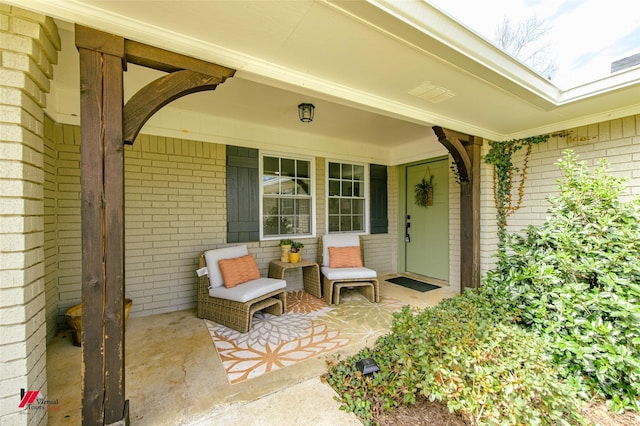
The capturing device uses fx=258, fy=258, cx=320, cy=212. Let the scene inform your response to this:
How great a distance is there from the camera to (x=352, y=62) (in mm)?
1994

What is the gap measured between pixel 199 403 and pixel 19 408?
0.91 m

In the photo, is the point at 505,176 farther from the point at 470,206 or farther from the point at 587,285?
the point at 587,285

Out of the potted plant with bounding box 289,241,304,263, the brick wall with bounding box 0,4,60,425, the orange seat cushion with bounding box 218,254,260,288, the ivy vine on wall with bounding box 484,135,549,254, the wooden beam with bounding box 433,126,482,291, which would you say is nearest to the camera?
the brick wall with bounding box 0,4,60,425

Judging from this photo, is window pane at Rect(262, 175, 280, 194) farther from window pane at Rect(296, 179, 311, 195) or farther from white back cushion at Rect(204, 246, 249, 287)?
white back cushion at Rect(204, 246, 249, 287)

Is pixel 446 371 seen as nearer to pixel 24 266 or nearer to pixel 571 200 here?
pixel 571 200

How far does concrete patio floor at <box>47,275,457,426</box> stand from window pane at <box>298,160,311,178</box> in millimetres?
2893

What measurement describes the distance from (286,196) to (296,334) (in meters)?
2.30

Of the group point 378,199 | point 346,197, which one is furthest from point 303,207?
point 378,199

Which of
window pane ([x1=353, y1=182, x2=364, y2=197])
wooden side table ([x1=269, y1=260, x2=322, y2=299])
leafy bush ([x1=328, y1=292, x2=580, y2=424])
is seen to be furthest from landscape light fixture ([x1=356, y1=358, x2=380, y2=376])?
window pane ([x1=353, y1=182, x2=364, y2=197])

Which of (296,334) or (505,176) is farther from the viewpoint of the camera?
(505,176)

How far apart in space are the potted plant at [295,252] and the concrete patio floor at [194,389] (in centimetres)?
160

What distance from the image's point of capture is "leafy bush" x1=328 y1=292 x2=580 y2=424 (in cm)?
140

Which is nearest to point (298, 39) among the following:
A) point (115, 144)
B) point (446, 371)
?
point (115, 144)

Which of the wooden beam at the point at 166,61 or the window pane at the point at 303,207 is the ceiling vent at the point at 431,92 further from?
the window pane at the point at 303,207
